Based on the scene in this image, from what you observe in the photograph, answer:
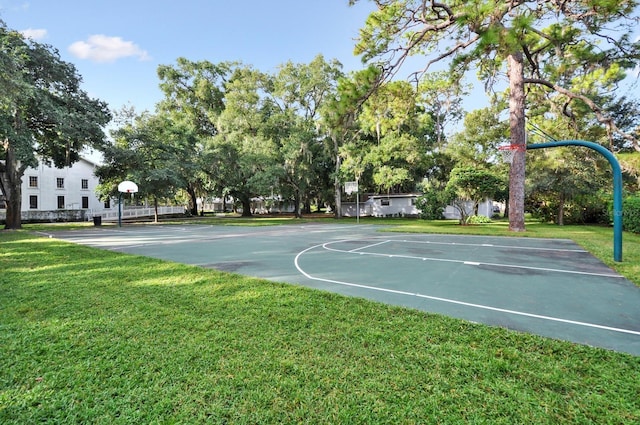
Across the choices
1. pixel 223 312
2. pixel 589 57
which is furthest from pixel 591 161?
pixel 223 312

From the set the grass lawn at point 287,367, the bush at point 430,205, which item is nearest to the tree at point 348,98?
the grass lawn at point 287,367

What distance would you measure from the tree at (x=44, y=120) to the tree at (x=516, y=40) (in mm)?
15658

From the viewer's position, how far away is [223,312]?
378cm

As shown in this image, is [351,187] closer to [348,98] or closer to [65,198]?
[348,98]

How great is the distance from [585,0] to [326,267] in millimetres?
10831

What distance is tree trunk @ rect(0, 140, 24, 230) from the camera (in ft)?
53.5

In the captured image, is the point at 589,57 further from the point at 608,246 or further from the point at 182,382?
the point at 182,382

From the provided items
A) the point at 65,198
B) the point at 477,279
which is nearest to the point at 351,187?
the point at 477,279

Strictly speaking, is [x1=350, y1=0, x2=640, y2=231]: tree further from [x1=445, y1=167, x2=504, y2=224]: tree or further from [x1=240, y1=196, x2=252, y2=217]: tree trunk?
[x1=240, y1=196, x2=252, y2=217]: tree trunk

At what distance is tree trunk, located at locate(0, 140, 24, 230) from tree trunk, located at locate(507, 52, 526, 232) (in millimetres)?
24948

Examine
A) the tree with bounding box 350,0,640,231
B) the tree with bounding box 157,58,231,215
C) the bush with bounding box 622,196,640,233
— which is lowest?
the bush with bounding box 622,196,640,233

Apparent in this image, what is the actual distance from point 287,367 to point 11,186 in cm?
2171

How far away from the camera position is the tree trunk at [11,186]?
16297mm

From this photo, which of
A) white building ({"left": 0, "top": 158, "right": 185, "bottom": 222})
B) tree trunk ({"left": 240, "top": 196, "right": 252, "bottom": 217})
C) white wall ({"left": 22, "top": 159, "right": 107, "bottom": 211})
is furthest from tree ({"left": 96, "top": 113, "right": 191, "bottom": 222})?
white wall ({"left": 22, "top": 159, "right": 107, "bottom": 211})
